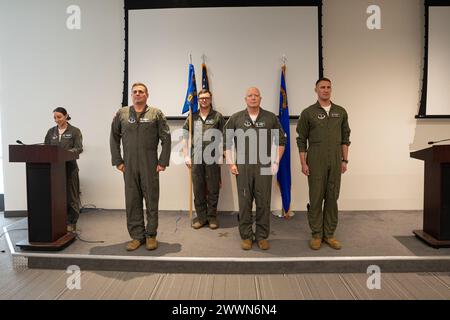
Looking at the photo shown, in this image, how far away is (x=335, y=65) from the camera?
4113mm

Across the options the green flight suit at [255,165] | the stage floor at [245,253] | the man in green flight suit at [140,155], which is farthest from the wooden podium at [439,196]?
the man in green flight suit at [140,155]

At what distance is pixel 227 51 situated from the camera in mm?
4039

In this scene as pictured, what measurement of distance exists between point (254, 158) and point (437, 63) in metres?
3.05

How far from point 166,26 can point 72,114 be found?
178cm

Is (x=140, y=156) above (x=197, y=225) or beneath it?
above

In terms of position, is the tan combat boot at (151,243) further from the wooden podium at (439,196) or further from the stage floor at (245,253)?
the wooden podium at (439,196)

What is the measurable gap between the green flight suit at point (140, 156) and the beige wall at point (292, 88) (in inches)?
54.0

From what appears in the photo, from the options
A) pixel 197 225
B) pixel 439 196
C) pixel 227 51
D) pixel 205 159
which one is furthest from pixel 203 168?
pixel 439 196

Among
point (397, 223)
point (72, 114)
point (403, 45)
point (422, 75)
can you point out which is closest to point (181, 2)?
point (72, 114)

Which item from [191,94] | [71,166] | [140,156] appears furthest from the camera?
[191,94]

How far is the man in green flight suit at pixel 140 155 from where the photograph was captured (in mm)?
2771

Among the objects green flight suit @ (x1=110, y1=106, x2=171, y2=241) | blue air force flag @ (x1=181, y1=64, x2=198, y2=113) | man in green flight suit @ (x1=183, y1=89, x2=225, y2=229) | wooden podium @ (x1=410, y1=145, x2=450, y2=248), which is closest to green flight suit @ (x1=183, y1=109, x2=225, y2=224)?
man in green flight suit @ (x1=183, y1=89, x2=225, y2=229)

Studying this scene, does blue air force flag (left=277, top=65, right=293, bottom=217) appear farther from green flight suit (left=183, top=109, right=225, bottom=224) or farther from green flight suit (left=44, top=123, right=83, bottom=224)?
green flight suit (left=44, top=123, right=83, bottom=224)

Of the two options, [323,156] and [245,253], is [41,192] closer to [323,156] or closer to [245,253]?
[245,253]
